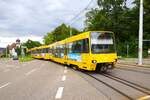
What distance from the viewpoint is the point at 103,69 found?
1834cm

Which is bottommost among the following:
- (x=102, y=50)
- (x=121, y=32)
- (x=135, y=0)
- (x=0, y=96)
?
(x=0, y=96)

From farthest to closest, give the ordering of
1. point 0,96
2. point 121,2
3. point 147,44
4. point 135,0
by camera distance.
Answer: point 121,2 < point 135,0 < point 147,44 < point 0,96

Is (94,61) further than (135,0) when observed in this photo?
No

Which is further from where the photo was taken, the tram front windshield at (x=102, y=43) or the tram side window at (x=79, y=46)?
the tram side window at (x=79, y=46)

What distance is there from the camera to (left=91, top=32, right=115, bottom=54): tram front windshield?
706 inches

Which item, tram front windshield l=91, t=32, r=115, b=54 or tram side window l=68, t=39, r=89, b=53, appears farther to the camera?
tram side window l=68, t=39, r=89, b=53

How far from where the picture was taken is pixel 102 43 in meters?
18.1

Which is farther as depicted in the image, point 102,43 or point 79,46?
point 79,46

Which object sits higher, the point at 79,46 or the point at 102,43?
the point at 102,43

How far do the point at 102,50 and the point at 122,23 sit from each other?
170 feet

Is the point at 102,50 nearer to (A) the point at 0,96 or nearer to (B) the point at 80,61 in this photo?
(B) the point at 80,61

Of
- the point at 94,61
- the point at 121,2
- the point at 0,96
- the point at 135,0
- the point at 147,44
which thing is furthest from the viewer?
the point at 121,2

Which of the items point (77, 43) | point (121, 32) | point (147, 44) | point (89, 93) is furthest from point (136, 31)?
point (89, 93)

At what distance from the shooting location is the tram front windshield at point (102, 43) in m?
17.9
